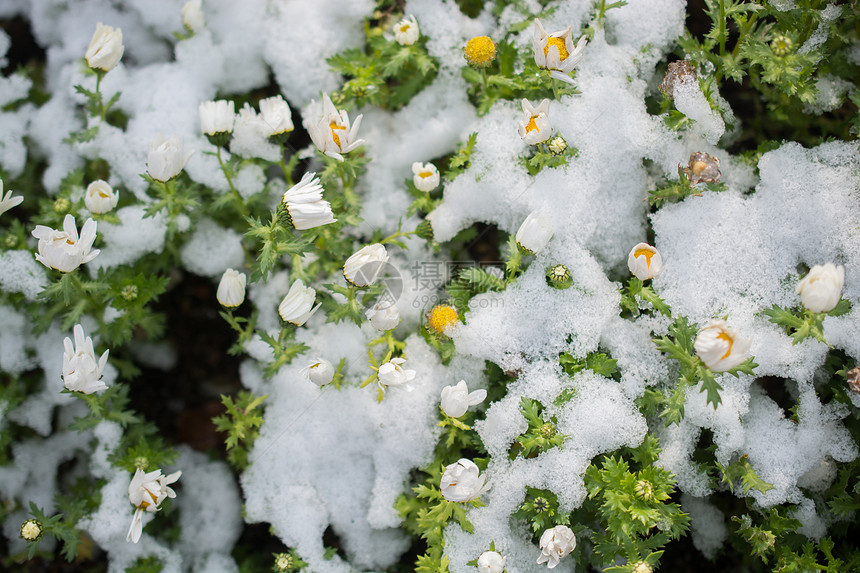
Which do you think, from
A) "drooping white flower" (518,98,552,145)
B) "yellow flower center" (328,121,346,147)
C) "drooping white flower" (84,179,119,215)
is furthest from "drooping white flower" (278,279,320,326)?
"drooping white flower" (518,98,552,145)

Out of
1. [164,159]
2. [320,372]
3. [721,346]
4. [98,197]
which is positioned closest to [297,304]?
[320,372]

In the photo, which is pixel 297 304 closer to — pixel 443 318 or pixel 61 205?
pixel 443 318

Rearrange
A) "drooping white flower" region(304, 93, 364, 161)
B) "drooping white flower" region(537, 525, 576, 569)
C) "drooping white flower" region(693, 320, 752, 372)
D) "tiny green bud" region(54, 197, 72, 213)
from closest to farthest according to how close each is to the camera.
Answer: "drooping white flower" region(693, 320, 752, 372) → "drooping white flower" region(537, 525, 576, 569) → "drooping white flower" region(304, 93, 364, 161) → "tiny green bud" region(54, 197, 72, 213)

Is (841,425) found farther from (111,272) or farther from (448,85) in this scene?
(111,272)

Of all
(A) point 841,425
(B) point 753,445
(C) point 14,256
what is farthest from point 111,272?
(A) point 841,425

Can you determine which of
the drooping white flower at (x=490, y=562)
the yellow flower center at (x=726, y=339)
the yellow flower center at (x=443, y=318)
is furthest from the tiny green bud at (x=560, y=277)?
the drooping white flower at (x=490, y=562)

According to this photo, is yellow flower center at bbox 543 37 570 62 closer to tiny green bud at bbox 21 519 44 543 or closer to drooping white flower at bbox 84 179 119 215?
drooping white flower at bbox 84 179 119 215
